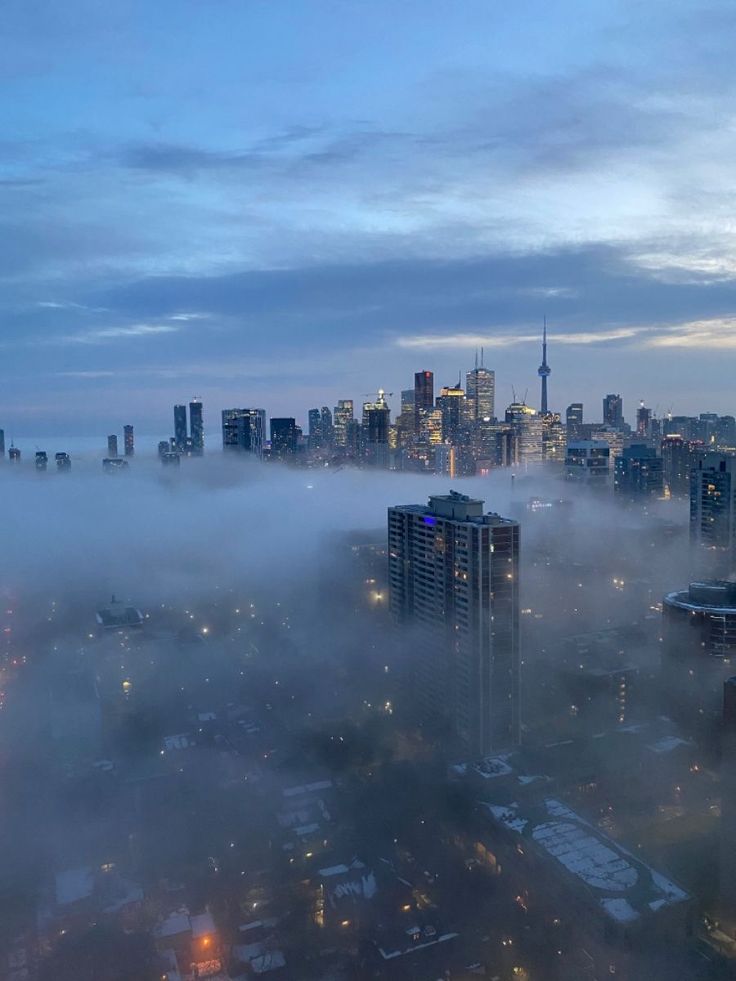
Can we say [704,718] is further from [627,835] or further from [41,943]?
[41,943]

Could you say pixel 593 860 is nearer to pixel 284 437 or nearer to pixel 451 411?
pixel 284 437

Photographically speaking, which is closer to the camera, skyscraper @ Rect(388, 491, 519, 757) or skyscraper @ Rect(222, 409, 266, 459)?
skyscraper @ Rect(388, 491, 519, 757)

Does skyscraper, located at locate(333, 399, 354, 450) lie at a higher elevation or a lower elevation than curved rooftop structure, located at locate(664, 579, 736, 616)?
higher

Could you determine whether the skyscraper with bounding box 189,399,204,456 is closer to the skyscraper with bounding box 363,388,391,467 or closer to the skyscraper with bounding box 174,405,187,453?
the skyscraper with bounding box 174,405,187,453

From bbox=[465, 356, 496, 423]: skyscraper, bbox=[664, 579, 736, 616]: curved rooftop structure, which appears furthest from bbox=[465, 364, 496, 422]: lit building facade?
bbox=[664, 579, 736, 616]: curved rooftop structure

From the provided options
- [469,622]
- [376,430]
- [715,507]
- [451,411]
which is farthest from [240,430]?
[469,622]

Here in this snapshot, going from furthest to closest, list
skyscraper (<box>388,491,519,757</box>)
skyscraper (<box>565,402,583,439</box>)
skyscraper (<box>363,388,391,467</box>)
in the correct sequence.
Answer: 1. skyscraper (<box>565,402,583,439</box>)
2. skyscraper (<box>363,388,391,467</box>)
3. skyscraper (<box>388,491,519,757</box>)
